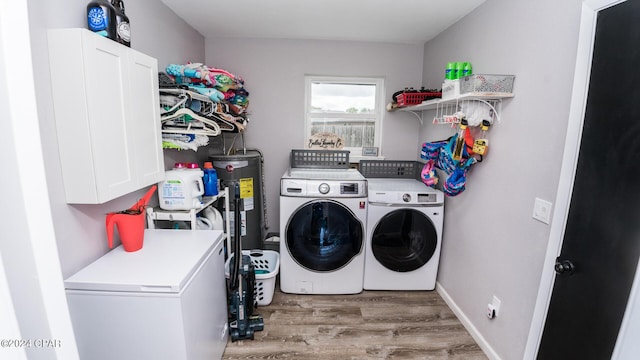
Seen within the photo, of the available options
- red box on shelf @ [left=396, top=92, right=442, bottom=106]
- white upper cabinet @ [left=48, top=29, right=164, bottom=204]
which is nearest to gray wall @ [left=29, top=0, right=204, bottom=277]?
white upper cabinet @ [left=48, top=29, right=164, bottom=204]

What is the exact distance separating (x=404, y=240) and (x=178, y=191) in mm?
1828

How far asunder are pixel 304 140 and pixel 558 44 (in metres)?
2.22

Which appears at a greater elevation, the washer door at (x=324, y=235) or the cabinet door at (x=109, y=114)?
the cabinet door at (x=109, y=114)

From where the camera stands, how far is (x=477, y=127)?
6.43 ft

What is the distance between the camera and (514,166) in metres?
1.65

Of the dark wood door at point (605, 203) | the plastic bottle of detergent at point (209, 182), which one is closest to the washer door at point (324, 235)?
the plastic bottle of detergent at point (209, 182)

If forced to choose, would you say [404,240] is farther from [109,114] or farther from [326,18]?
[109,114]

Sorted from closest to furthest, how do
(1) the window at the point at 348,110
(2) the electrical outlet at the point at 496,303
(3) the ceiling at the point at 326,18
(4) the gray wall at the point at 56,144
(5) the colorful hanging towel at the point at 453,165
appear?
(4) the gray wall at the point at 56,144 < (2) the electrical outlet at the point at 496,303 < (5) the colorful hanging towel at the point at 453,165 < (3) the ceiling at the point at 326,18 < (1) the window at the point at 348,110

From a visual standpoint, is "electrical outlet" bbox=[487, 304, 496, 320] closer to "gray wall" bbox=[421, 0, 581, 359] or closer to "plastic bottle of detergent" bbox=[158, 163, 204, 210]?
"gray wall" bbox=[421, 0, 581, 359]

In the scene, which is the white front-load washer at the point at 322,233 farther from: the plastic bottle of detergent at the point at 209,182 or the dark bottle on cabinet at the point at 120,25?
the dark bottle on cabinet at the point at 120,25

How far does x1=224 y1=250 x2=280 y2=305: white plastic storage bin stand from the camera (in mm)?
2223

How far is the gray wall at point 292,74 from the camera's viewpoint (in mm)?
2949

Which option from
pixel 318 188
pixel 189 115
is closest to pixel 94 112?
pixel 189 115

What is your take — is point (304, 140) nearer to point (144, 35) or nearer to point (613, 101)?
point (144, 35)
